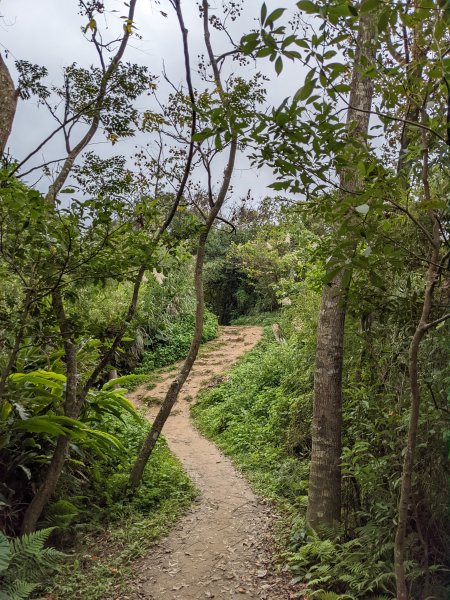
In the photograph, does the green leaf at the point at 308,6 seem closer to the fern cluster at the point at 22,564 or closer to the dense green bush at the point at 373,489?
the dense green bush at the point at 373,489

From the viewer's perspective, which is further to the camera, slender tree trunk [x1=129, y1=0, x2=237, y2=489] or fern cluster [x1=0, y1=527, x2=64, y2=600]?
slender tree trunk [x1=129, y1=0, x2=237, y2=489]

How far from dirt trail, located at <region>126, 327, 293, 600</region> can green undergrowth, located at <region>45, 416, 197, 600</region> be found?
0.18 m

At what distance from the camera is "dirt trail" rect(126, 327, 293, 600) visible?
3.80 m

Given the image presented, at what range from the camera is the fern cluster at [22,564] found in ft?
9.55

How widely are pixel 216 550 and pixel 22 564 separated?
5.99 ft

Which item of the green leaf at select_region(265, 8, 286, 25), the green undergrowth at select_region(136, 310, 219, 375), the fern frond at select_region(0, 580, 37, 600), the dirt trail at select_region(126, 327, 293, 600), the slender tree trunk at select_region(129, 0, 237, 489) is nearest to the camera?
the green leaf at select_region(265, 8, 286, 25)

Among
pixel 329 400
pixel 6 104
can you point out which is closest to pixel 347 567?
pixel 329 400

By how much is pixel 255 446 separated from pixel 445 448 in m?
4.91

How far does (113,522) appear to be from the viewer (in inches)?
193

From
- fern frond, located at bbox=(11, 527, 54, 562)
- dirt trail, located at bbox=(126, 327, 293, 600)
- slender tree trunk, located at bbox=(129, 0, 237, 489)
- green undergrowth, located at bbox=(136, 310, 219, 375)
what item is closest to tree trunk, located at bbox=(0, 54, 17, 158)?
slender tree trunk, located at bbox=(129, 0, 237, 489)

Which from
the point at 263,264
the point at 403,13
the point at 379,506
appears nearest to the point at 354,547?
the point at 379,506

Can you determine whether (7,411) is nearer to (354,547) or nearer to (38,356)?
(38,356)

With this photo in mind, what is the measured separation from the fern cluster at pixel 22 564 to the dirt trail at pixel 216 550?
0.79m

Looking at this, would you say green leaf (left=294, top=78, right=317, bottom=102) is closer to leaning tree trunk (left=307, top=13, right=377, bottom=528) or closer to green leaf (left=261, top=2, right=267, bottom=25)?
green leaf (left=261, top=2, right=267, bottom=25)
